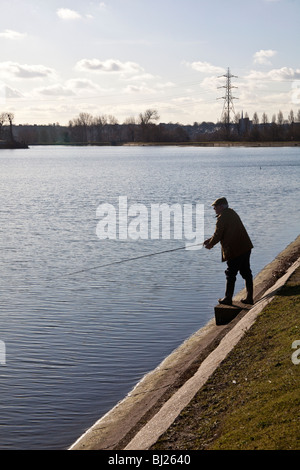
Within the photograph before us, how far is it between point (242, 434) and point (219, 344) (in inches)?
179

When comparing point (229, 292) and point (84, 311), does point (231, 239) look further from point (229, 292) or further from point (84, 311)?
point (84, 311)

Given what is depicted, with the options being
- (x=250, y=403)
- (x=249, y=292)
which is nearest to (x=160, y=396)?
(x=250, y=403)

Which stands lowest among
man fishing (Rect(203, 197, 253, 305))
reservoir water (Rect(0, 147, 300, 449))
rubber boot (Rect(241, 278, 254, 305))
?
reservoir water (Rect(0, 147, 300, 449))

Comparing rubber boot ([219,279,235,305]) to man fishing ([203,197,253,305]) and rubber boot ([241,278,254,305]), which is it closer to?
man fishing ([203,197,253,305])

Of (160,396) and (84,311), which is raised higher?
(160,396)

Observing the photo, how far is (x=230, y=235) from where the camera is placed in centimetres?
1209

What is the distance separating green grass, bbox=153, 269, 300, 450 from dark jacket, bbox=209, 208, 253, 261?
273cm

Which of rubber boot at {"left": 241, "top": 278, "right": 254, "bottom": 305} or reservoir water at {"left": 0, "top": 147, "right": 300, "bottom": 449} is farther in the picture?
rubber boot at {"left": 241, "top": 278, "right": 254, "bottom": 305}

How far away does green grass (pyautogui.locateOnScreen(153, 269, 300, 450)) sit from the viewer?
614 centimetres

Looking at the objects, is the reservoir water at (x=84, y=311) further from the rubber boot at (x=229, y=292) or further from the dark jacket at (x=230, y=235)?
the dark jacket at (x=230, y=235)

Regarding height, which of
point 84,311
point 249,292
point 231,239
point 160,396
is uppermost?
point 231,239

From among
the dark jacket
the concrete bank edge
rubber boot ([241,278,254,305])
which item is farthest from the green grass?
rubber boot ([241,278,254,305])

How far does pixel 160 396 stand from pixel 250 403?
84.0 inches

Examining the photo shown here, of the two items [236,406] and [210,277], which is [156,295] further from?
[236,406]
